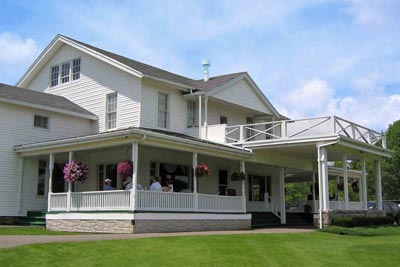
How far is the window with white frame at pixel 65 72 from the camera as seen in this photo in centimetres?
2656

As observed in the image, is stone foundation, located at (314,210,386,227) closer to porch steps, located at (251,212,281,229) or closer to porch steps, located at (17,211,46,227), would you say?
porch steps, located at (251,212,281,229)

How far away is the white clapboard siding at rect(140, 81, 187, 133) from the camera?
23594mm

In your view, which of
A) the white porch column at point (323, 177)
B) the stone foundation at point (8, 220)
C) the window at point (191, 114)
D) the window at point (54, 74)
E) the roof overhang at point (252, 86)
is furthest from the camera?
the window at point (54, 74)

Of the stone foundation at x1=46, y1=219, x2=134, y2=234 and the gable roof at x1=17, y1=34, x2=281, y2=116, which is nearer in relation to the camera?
the stone foundation at x1=46, y1=219, x2=134, y2=234

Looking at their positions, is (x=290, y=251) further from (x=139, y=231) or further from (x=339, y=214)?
(x=339, y=214)

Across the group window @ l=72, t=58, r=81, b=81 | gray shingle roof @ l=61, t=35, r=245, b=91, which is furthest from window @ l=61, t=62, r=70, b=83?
gray shingle roof @ l=61, t=35, r=245, b=91

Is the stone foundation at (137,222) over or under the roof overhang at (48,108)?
under

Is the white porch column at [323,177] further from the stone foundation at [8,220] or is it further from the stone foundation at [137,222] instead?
the stone foundation at [8,220]

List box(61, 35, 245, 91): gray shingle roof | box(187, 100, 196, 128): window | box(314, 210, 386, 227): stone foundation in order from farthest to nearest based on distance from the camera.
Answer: box(187, 100, 196, 128): window, box(61, 35, 245, 91): gray shingle roof, box(314, 210, 386, 227): stone foundation

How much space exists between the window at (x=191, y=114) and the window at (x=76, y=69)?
5.74 meters

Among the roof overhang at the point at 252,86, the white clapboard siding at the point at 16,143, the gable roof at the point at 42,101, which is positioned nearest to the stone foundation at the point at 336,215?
the roof overhang at the point at 252,86

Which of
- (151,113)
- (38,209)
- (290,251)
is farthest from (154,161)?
(290,251)

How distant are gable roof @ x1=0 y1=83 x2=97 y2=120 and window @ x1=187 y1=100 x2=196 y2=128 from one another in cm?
450

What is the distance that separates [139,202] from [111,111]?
25.4ft
